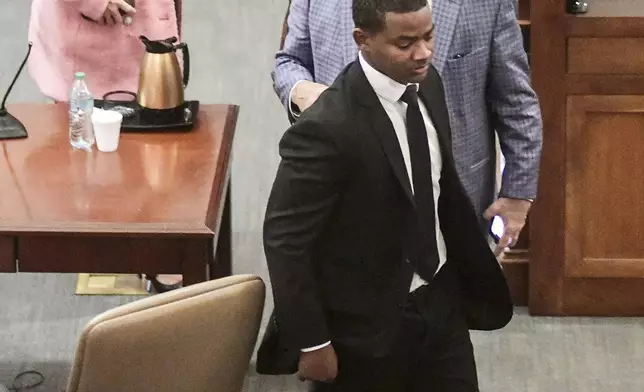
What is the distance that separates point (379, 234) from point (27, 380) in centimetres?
152

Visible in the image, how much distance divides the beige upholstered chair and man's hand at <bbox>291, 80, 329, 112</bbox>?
1.71ft

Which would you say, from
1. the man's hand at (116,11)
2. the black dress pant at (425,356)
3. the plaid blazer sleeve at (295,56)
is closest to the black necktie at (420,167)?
the black dress pant at (425,356)

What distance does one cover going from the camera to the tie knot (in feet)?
6.70

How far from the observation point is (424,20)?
191 centimetres

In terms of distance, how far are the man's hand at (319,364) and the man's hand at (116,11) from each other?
1.53 m

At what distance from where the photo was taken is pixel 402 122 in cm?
204

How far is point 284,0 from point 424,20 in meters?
4.42

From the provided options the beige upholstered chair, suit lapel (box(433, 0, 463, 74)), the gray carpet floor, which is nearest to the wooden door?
the gray carpet floor

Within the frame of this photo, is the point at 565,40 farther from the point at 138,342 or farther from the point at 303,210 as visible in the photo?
the point at 138,342

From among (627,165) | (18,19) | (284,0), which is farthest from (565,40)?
(18,19)

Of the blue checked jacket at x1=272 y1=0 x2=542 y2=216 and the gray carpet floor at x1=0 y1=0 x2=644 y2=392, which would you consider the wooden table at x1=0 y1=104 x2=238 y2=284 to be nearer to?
the blue checked jacket at x1=272 y1=0 x2=542 y2=216

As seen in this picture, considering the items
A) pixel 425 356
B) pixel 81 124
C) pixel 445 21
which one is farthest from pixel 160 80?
pixel 425 356

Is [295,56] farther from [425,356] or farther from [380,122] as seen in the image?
[425,356]

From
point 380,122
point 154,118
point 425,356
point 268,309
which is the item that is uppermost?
point 380,122
